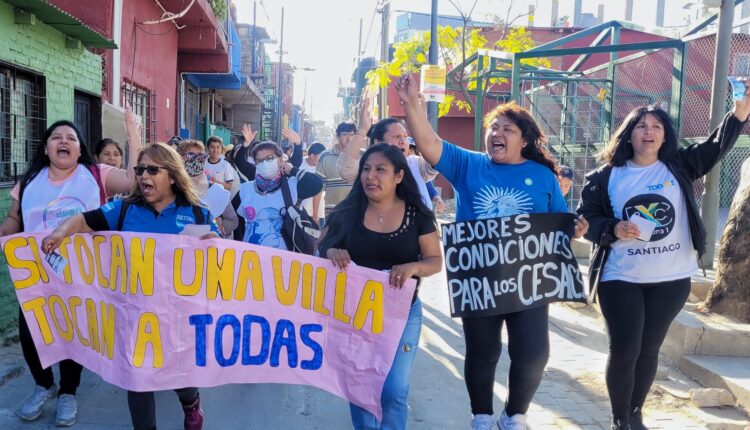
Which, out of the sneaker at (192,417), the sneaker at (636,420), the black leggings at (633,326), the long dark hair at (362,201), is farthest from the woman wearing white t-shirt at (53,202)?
the sneaker at (636,420)

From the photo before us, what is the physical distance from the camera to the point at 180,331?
3543 mm

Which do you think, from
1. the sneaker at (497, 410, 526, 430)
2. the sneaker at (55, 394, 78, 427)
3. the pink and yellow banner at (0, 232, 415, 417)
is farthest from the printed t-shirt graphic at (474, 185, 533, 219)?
the sneaker at (55, 394, 78, 427)

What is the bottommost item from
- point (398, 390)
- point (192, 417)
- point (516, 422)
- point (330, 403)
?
point (330, 403)

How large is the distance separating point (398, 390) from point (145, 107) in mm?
10115

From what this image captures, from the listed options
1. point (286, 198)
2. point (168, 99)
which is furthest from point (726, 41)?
point (168, 99)

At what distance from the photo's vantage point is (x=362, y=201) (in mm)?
3467

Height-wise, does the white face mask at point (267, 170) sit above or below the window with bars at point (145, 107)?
below

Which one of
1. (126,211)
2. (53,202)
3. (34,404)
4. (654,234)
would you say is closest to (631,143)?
(654,234)

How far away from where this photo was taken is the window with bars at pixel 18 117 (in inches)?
247

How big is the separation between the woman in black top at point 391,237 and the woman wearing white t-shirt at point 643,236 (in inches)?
41.4

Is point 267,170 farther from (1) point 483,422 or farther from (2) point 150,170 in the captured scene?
(1) point 483,422

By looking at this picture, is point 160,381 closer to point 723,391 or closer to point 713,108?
point 723,391

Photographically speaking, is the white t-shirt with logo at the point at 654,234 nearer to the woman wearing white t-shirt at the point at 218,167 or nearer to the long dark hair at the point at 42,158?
the long dark hair at the point at 42,158

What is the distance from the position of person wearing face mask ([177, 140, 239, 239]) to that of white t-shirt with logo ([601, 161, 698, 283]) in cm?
266
